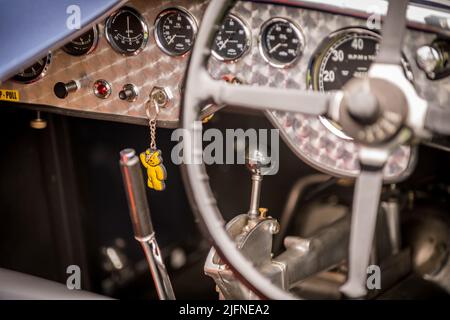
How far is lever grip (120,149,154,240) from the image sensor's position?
1205 millimetres

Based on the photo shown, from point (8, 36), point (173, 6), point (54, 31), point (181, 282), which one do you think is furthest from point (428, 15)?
point (181, 282)

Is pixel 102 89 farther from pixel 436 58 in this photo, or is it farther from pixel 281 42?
pixel 436 58

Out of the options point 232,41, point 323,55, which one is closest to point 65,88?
point 232,41

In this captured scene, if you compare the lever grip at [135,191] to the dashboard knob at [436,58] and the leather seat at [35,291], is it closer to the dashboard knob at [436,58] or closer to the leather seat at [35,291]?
the leather seat at [35,291]

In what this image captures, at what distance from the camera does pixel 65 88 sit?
1.67 meters

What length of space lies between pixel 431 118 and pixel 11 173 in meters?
1.51

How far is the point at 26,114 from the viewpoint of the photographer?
2006mm

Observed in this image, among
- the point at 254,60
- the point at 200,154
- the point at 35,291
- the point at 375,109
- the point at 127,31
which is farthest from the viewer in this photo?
the point at 127,31

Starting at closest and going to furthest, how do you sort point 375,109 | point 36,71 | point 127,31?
1. point 375,109
2. point 127,31
3. point 36,71

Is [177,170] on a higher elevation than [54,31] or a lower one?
lower

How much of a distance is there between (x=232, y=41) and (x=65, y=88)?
1.69ft

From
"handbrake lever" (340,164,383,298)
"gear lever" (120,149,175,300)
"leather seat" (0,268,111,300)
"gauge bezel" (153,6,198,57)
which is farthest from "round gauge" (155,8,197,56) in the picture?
"handbrake lever" (340,164,383,298)

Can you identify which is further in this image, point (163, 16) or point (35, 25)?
point (163, 16)

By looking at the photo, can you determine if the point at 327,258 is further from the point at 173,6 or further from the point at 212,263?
the point at 173,6
